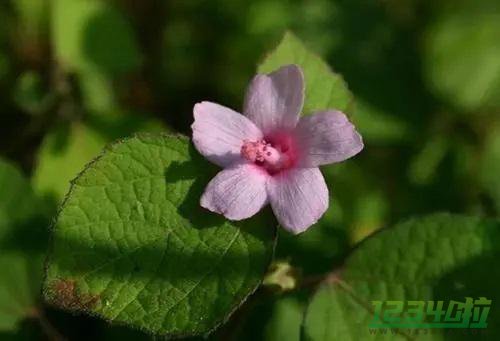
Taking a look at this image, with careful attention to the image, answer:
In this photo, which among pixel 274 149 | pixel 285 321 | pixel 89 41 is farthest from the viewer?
pixel 89 41

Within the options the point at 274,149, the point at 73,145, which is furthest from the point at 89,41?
the point at 274,149

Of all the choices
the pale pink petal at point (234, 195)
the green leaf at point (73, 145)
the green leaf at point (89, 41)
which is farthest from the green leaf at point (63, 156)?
the pale pink petal at point (234, 195)

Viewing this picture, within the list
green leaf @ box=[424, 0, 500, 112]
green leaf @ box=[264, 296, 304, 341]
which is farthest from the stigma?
green leaf @ box=[424, 0, 500, 112]

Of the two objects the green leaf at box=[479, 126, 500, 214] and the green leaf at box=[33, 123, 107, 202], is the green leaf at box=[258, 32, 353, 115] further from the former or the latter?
the green leaf at box=[479, 126, 500, 214]

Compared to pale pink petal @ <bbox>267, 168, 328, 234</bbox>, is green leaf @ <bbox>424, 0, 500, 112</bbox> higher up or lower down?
lower down

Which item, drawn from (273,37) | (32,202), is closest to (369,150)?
(273,37)

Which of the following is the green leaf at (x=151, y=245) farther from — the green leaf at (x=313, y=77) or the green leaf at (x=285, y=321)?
the green leaf at (x=285, y=321)

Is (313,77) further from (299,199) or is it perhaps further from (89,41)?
(89,41)
